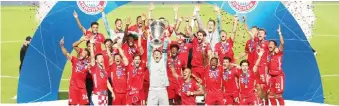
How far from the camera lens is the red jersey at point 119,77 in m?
7.29

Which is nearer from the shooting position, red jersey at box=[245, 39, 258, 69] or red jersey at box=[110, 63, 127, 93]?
red jersey at box=[110, 63, 127, 93]

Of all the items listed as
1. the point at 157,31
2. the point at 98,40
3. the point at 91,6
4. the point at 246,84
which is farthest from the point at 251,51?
the point at 91,6

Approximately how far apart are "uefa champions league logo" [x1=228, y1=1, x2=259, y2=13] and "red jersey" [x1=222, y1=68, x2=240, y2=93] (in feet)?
2.41

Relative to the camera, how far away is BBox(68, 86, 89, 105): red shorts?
7410 mm

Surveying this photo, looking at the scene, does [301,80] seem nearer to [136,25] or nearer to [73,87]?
[136,25]

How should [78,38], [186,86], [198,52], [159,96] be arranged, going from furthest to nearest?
[78,38] < [198,52] < [186,86] < [159,96]

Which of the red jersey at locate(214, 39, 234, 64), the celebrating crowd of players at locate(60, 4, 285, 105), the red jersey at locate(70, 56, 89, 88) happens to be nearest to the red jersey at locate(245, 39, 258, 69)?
the celebrating crowd of players at locate(60, 4, 285, 105)

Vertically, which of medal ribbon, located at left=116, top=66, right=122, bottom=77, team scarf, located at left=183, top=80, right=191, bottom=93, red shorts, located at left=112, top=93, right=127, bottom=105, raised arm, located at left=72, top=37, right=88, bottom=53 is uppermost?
raised arm, located at left=72, top=37, right=88, bottom=53

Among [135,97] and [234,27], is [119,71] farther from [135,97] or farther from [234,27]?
[234,27]

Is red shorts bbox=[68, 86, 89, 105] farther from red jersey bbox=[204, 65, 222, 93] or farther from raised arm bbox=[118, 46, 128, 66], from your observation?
red jersey bbox=[204, 65, 222, 93]

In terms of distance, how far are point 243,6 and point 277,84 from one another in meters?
1.04

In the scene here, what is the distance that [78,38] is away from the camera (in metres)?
7.49

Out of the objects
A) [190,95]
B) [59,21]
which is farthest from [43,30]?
[190,95]

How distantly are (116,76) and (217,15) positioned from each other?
1431 mm
